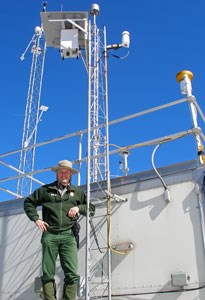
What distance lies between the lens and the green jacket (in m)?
5.16

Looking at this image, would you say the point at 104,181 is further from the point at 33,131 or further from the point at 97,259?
the point at 33,131

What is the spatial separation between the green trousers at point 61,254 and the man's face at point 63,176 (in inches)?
28.8

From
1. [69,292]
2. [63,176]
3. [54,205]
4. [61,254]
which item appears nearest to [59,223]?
[54,205]

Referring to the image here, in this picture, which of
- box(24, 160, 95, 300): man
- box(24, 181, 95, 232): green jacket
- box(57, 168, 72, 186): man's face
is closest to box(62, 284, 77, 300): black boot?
box(24, 160, 95, 300): man

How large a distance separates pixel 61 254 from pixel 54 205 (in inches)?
27.1

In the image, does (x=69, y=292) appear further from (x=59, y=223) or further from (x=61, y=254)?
(x=59, y=223)

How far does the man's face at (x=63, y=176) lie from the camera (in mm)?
5410

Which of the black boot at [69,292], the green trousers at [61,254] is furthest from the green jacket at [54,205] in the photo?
the black boot at [69,292]

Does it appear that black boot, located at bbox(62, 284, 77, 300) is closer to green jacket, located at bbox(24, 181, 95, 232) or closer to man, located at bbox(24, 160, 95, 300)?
man, located at bbox(24, 160, 95, 300)

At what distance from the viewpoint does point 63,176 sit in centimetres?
542

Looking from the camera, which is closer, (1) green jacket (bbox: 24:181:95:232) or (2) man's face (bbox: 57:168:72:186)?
(1) green jacket (bbox: 24:181:95:232)

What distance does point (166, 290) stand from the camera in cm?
516

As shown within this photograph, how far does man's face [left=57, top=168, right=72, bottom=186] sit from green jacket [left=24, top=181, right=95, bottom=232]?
0.40 ft

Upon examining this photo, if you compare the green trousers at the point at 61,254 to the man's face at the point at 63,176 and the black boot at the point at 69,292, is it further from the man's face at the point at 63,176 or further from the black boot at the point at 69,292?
the man's face at the point at 63,176
